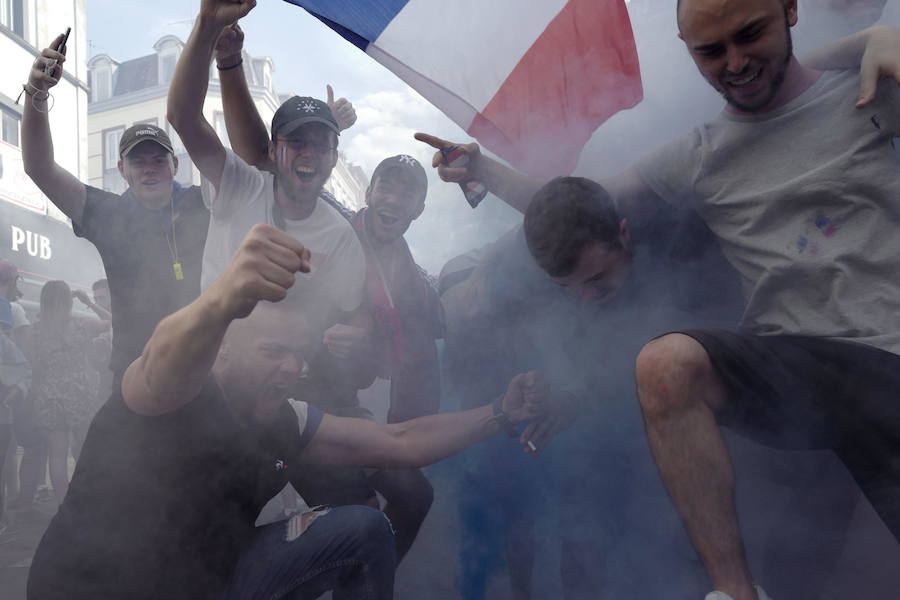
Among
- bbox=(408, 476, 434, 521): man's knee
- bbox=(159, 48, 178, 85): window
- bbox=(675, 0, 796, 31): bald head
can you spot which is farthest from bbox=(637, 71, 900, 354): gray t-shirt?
bbox=(159, 48, 178, 85): window

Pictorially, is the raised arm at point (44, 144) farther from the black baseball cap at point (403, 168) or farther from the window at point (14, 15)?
the window at point (14, 15)

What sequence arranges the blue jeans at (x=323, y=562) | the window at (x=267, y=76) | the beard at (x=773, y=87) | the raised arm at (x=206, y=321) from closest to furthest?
the raised arm at (x=206, y=321) → the beard at (x=773, y=87) → the blue jeans at (x=323, y=562) → the window at (x=267, y=76)

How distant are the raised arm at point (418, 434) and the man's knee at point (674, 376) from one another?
0.65 m

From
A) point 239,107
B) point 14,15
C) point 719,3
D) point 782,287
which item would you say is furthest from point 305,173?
point 14,15

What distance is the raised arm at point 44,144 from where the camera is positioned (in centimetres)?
170

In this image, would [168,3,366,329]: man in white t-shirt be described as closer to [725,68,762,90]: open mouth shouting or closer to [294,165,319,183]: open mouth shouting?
[294,165,319,183]: open mouth shouting

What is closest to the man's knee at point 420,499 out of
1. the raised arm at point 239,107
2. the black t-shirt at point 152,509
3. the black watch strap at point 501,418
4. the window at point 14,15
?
the black watch strap at point 501,418

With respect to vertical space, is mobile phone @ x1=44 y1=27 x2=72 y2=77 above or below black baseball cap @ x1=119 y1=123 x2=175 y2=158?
above

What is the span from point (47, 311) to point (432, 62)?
254 cm

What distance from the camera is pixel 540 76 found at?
1.95 meters

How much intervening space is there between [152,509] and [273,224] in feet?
2.60

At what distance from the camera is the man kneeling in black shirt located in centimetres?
120

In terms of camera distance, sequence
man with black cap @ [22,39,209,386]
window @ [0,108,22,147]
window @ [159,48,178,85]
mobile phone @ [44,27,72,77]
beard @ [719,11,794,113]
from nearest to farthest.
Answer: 1. beard @ [719,11,794,113]
2. mobile phone @ [44,27,72,77]
3. man with black cap @ [22,39,209,386]
4. window @ [159,48,178,85]
5. window @ [0,108,22,147]

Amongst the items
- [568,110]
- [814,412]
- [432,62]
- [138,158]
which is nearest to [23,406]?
[138,158]
